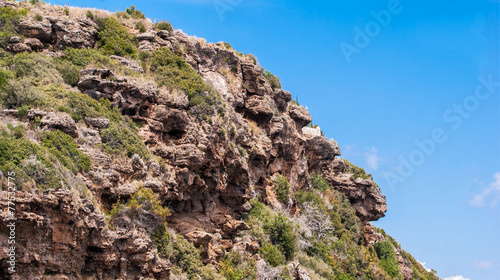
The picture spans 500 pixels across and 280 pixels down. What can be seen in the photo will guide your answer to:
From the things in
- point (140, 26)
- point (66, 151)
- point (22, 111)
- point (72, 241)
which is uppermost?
point (140, 26)

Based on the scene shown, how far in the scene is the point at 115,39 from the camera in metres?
23.9

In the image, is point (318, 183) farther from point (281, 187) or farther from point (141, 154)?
point (141, 154)

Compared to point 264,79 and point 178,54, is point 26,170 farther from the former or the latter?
point 264,79

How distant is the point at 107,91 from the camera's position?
19359 millimetres

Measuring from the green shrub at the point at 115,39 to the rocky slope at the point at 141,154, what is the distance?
0.14 m

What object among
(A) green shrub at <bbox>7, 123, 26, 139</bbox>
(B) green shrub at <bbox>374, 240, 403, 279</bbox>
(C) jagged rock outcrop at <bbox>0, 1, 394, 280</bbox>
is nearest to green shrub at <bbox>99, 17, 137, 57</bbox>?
(C) jagged rock outcrop at <bbox>0, 1, 394, 280</bbox>

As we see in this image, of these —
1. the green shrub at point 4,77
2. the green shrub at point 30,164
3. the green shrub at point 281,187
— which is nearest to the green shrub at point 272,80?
the green shrub at point 281,187

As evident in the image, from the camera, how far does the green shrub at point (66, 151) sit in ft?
46.6

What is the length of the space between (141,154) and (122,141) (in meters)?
0.94

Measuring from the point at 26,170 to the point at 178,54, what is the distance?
1488 cm

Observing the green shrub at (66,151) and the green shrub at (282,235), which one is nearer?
the green shrub at (66,151)

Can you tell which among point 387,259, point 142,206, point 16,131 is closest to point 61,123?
point 16,131

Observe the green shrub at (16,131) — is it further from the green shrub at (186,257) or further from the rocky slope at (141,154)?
the green shrub at (186,257)

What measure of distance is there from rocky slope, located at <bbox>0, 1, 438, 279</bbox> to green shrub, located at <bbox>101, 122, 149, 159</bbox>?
0.05 meters
